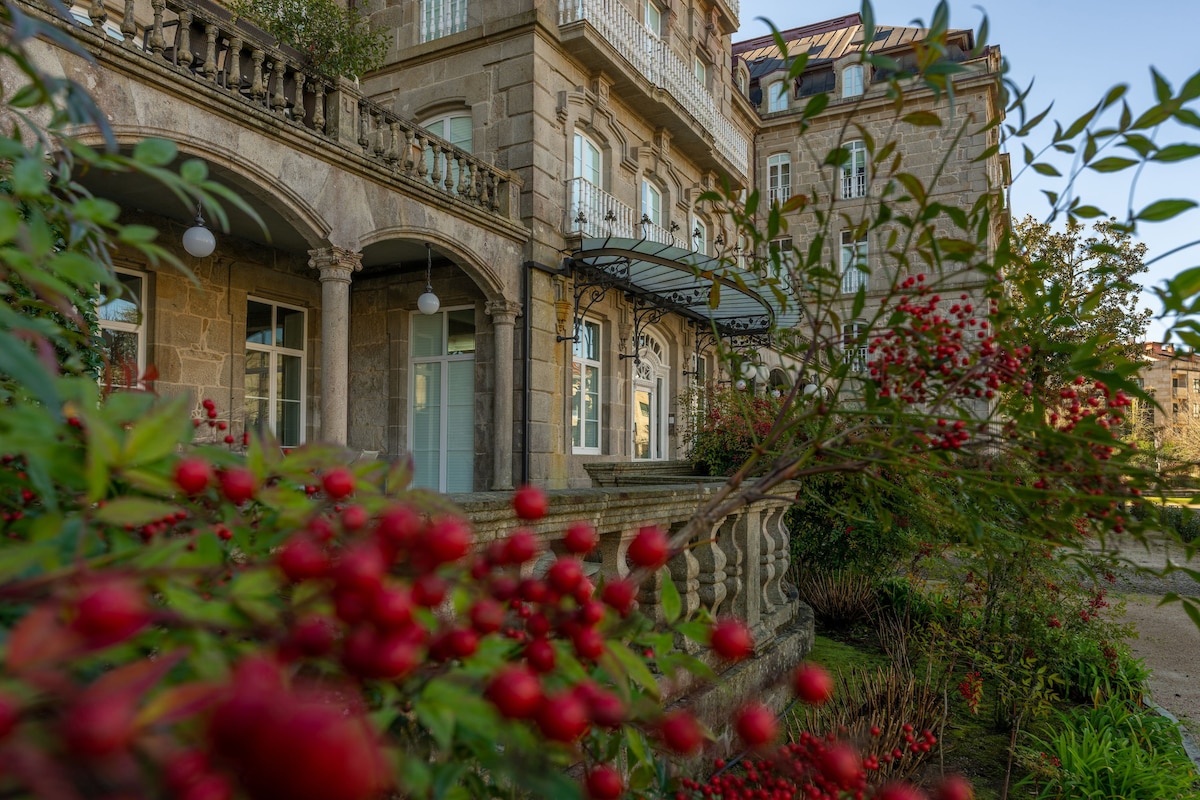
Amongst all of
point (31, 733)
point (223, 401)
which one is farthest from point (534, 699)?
point (223, 401)

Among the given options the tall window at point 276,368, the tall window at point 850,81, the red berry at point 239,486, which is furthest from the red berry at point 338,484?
the tall window at point 850,81

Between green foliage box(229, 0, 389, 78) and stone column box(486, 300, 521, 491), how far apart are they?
10.3 ft

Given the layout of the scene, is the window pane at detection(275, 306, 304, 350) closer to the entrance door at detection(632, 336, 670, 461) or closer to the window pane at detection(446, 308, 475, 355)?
the window pane at detection(446, 308, 475, 355)

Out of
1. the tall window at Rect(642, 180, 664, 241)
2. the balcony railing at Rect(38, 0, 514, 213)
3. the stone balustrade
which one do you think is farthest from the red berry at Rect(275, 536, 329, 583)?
the tall window at Rect(642, 180, 664, 241)

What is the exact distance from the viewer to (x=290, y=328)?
9.51 meters

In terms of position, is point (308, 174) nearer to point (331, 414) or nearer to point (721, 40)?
point (331, 414)

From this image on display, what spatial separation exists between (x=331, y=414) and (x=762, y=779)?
6.02 meters

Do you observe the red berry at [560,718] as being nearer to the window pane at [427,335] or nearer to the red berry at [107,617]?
the red berry at [107,617]

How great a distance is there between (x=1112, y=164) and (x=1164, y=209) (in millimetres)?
155

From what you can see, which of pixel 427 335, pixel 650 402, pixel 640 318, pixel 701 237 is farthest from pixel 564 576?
pixel 701 237

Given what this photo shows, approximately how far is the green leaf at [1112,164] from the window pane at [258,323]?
9.18 meters

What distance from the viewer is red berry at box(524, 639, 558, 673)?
0.65 metres

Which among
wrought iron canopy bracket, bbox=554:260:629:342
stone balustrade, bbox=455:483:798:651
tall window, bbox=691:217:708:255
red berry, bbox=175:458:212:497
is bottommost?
stone balustrade, bbox=455:483:798:651

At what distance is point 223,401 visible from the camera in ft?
27.1
